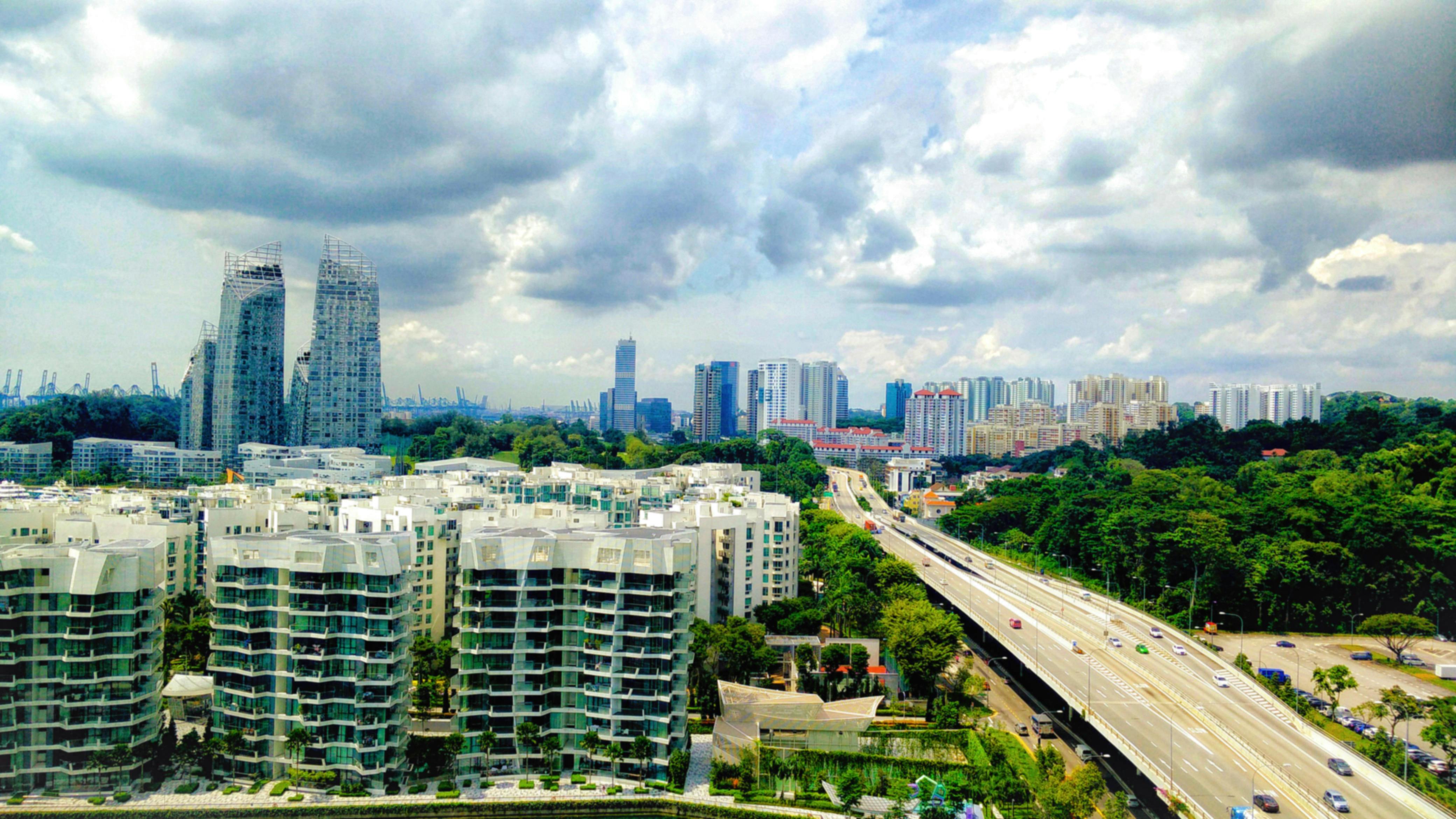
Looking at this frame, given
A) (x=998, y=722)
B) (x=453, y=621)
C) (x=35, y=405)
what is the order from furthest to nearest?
(x=35, y=405)
(x=998, y=722)
(x=453, y=621)

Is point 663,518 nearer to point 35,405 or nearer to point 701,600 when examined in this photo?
point 701,600

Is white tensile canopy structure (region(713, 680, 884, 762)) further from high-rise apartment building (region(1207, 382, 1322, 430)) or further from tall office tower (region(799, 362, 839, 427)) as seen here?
tall office tower (region(799, 362, 839, 427))

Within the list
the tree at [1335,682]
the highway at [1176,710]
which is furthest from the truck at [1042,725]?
the tree at [1335,682]

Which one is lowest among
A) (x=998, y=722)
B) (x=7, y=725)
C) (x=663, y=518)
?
(x=998, y=722)

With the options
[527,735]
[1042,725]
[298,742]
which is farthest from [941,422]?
[298,742]

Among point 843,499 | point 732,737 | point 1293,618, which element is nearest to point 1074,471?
point 843,499

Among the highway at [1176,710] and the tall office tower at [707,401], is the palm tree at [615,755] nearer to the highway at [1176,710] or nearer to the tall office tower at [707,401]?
the highway at [1176,710]
